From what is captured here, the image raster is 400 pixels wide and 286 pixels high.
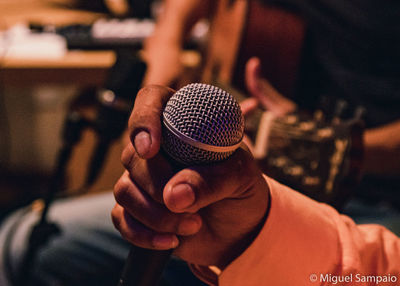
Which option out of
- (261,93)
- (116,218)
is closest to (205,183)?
(116,218)

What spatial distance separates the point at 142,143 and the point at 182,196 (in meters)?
0.06

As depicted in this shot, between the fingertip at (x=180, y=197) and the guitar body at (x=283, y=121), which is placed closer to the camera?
the fingertip at (x=180, y=197)

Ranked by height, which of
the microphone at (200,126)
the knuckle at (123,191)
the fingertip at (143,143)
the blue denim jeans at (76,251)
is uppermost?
the microphone at (200,126)

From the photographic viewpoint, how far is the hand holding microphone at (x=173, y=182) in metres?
0.32

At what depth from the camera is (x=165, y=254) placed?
0.39 meters

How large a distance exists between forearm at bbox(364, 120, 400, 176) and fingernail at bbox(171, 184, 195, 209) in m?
0.66

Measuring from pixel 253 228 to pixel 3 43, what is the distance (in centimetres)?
110

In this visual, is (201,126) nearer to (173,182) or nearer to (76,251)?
(173,182)

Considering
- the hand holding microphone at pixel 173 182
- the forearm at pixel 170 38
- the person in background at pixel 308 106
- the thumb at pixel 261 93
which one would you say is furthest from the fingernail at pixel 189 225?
the forearm at pixel 170 38

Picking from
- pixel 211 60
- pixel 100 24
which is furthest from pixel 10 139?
pixel 211 60

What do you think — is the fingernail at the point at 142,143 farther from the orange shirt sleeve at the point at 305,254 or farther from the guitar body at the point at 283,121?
the guitar body at the point at 283,121

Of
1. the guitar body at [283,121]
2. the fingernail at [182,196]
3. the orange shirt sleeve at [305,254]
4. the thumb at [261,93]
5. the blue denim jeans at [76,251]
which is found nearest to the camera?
the fingernail at [182,196]

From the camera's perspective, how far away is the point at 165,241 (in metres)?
0.36

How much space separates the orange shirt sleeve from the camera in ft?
1.47
